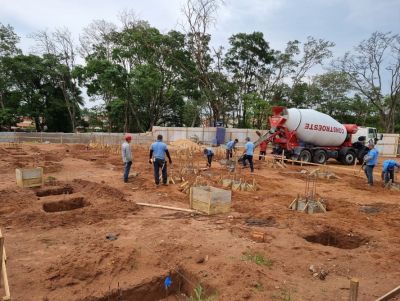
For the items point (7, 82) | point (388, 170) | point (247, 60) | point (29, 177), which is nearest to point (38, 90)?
point (7, 82)

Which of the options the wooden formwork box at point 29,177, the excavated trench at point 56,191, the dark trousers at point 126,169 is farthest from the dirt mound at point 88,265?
the dark trousers at point 126,169

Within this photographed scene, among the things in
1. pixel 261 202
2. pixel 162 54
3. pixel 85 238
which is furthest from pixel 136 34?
pixel 85 238

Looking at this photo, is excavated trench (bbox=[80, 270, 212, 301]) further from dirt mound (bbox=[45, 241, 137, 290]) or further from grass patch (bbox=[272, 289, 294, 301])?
grass patch (bbox=[272, 289, 294, 301])

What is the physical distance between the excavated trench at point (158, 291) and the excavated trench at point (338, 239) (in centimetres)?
289

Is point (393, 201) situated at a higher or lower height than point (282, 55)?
lower

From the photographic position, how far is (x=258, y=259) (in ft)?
18.0

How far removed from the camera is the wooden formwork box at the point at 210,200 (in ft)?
26.4

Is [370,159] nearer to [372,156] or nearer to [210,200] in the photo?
[372,156]

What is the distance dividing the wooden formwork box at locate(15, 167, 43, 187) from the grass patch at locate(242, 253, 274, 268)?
708 centimetres

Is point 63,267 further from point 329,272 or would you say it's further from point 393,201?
point 393,201

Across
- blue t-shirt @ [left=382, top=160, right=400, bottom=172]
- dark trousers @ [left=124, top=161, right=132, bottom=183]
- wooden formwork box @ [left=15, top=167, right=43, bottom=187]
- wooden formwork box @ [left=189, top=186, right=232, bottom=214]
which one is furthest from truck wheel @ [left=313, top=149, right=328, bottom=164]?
wooden formwork box @ [left=15, top=167, right=43, bottom=187]

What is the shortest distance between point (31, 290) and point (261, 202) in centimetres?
630

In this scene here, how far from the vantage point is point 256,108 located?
35969 mm

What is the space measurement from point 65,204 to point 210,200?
372 cm
